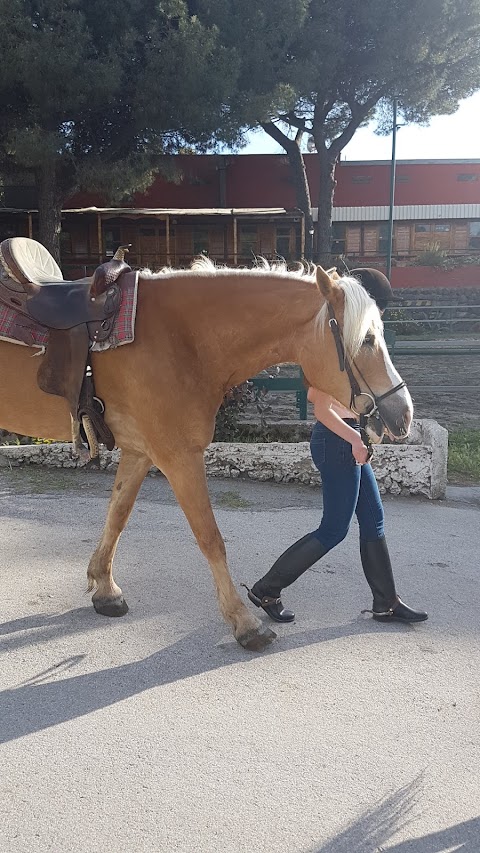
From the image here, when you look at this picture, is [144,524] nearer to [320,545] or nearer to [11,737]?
[320,545]

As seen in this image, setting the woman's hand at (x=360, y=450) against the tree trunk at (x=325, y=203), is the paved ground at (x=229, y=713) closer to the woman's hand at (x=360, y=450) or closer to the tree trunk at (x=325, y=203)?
the woman's hand at (x=360, y=450)

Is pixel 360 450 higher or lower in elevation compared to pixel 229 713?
higher

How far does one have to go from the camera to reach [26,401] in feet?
11.0

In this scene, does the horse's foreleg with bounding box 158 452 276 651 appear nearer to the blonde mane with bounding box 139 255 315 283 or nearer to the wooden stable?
the blonde mane with bounding box 139 255 315 283

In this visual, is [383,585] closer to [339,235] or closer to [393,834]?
[393,834]

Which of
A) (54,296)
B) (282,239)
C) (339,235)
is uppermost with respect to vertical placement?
(339,235)

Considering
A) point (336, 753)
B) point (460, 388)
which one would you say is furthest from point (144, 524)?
point (460, 388)

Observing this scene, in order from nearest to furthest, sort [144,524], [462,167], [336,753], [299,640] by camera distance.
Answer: [336,753] → [299,640] → [144,524] → [462,167]

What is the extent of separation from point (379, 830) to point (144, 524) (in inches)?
131

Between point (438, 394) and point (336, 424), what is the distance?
850 centimetres

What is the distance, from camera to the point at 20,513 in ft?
17.5

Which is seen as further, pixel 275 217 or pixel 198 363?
pixel 275 217

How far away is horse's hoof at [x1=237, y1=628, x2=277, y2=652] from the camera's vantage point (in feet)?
10.6

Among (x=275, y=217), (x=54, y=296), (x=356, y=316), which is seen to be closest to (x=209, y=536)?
(x=356, y=316)
